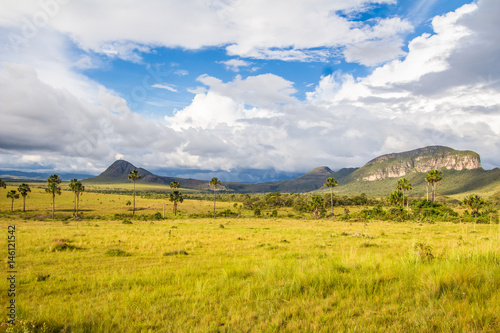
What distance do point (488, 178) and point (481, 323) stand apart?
234m

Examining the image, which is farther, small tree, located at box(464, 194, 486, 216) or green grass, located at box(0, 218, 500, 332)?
small tree, located at box(464, 194, 486, 216)

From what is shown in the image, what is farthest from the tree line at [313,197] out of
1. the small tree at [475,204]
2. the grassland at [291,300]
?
the grassland at [291,300]

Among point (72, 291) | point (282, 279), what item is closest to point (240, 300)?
point (282, 279)

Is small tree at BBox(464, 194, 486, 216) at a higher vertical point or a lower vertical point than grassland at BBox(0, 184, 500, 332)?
lower

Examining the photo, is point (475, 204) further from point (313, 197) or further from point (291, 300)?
point (291, 300)

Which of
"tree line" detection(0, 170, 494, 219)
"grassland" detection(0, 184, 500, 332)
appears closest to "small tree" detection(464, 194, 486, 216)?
"tree line" detection(0, 170, 494, 219)

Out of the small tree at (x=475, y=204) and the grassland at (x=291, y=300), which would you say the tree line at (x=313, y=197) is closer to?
the small tree at (x=475, y=204)

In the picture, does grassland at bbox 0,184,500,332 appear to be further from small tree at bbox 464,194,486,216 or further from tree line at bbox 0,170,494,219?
small tree at bbox 464,194,486,216

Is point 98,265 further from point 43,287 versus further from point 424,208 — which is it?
point 424,208

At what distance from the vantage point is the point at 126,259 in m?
14.3

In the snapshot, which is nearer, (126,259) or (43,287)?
(43,287)

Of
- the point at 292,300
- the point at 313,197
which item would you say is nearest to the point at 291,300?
the point at 292,300

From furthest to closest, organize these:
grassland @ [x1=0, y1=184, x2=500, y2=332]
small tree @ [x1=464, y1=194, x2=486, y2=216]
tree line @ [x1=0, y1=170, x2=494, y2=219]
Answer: tree line @ [x1=0, y1=170, x2=494, y2=219] < small tree @ [x1=464, y1=194, x2=486, y2=216] < grassland @ [x1=0, y1=184, x2=500, y2=332]

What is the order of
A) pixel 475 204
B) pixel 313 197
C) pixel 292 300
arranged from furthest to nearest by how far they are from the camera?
pixel 313 197 < pixel 475 204 < pixel 292 300
